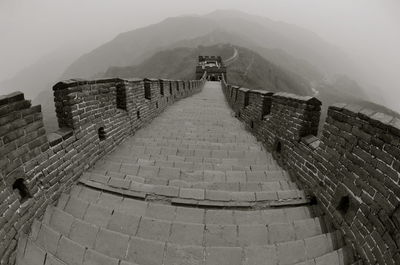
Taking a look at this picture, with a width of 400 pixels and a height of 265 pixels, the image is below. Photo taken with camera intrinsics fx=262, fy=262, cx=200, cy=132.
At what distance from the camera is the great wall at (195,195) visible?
236 centimetres

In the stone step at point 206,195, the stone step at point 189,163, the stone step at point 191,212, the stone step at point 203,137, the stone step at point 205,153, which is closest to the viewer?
the stone step at point 191,212

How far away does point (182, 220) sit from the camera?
288 cm

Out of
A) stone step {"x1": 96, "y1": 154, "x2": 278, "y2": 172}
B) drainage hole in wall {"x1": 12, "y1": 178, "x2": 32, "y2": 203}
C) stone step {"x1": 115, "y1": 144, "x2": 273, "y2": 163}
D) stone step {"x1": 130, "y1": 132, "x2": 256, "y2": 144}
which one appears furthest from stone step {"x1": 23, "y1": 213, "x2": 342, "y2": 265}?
stone step {"x1": 130, "y1": 132, "x2": 256, "y2": 144}

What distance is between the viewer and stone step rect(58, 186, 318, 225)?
292 cm

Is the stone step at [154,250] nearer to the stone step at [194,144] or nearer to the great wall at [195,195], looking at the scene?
the great wall at [195,195]

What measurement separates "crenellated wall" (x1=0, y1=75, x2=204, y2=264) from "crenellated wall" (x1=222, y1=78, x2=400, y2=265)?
127 inches

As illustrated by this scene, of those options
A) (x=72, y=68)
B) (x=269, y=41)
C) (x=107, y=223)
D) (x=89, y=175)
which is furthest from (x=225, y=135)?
(x=269, y=41)

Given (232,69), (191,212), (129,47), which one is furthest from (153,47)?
(191,212)

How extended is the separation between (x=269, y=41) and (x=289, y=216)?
8269 inches

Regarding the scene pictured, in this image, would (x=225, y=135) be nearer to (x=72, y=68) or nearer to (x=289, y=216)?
(x=289, y=216)

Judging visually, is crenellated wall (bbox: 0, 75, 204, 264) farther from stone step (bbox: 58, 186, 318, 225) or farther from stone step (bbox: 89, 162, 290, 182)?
stone step (bbox: 89, 162, 290, 182)

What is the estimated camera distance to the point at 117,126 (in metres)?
5.27

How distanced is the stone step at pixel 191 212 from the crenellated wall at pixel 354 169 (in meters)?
0.38

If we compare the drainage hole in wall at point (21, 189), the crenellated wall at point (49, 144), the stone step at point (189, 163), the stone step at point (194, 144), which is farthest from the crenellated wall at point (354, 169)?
the drainage hole in wall at point (21, 189)
